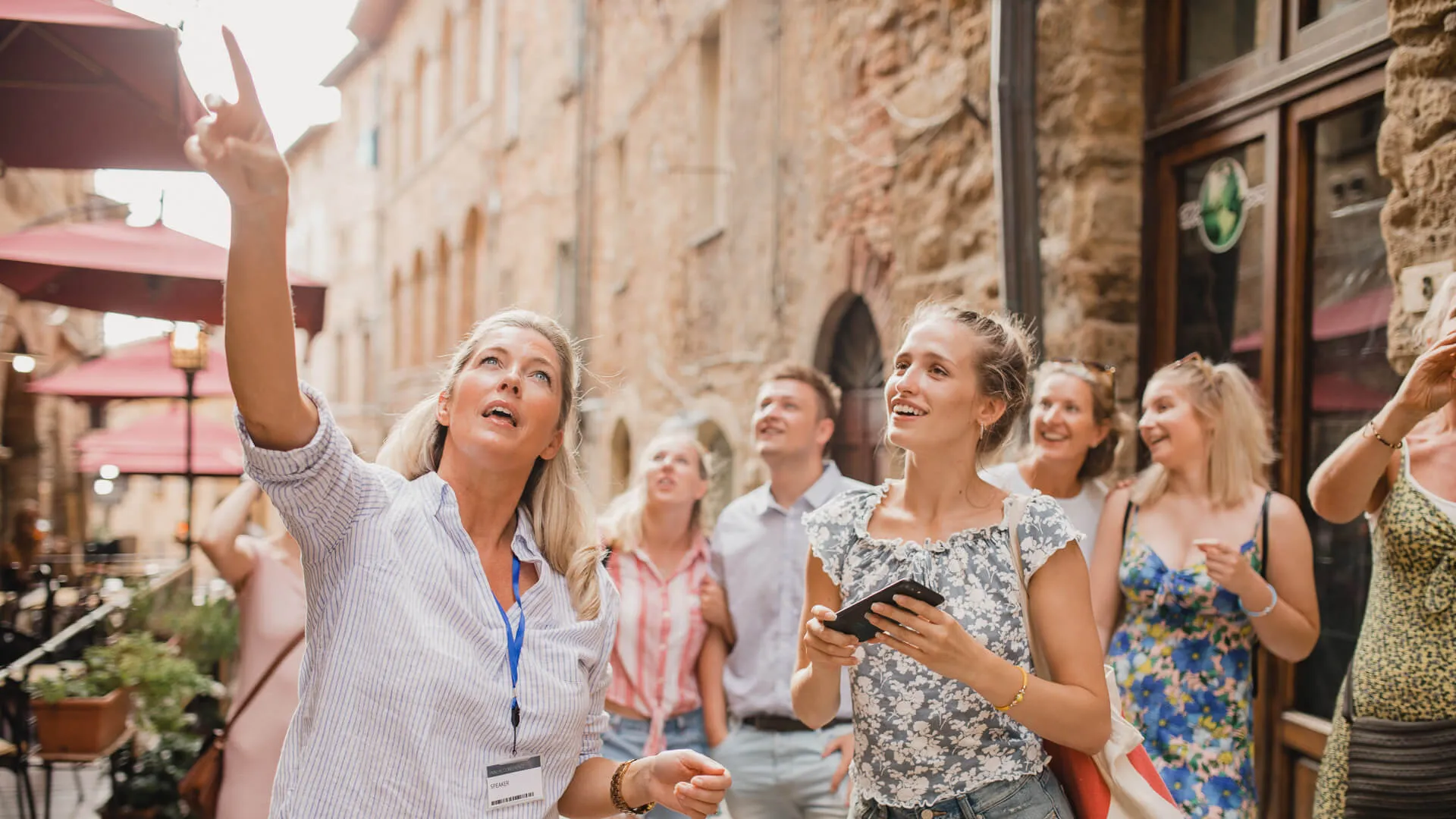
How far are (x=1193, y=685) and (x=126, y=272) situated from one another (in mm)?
4469

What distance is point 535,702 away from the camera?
195 cm

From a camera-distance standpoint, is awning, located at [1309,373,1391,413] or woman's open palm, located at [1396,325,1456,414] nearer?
woman's open palm, located at [1396,325,1456,414]

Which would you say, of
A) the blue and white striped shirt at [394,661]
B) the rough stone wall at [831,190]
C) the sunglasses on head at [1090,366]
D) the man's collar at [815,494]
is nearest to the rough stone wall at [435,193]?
the rough stone wall at [831,190]

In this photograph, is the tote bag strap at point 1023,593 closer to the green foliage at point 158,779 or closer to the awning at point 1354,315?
the awning at point 1354,315

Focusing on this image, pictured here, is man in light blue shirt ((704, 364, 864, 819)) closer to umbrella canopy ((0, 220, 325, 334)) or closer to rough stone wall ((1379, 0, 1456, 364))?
rough stone wall ((1379, 0, 1456, 364))

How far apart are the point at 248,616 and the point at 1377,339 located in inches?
143

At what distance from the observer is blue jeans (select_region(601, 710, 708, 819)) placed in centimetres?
352

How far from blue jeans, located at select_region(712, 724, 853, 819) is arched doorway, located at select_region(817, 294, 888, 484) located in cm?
342

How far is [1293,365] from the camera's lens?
157 inches

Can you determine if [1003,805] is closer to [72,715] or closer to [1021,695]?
[1021,695]

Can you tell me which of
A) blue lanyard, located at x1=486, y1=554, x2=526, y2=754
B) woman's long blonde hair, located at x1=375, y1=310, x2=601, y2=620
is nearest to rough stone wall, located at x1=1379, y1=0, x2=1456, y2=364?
woman's long blonde hair, located at x1=375, y1=310, x2=601, y2=620

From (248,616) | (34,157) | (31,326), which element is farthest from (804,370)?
(31,326)

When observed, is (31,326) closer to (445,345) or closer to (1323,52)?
(445,345)

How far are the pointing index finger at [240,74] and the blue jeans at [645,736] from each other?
93.9 inches
